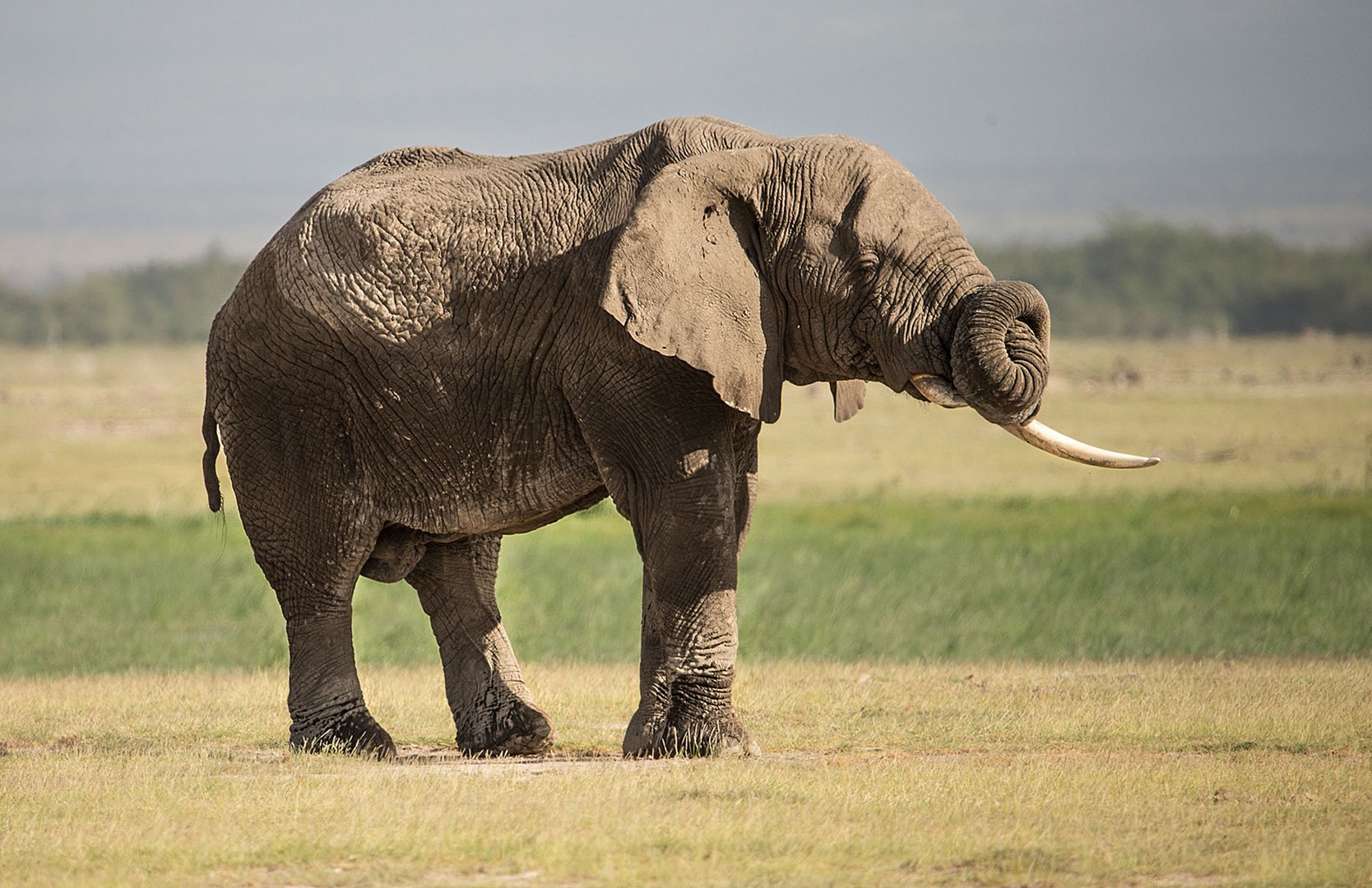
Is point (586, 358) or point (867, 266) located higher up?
point (867, 266)

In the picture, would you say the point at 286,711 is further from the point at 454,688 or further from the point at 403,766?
the point at 403,766

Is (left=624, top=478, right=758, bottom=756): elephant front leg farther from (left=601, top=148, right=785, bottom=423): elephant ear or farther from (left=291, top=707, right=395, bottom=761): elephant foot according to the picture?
(left=291, top=707, right=395, bottom=761): elephant foot

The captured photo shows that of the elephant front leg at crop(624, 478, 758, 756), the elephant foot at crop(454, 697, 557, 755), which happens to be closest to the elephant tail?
the elephant foot at crop(454, 697, 557, 755)

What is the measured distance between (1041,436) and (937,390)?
0.61 meters

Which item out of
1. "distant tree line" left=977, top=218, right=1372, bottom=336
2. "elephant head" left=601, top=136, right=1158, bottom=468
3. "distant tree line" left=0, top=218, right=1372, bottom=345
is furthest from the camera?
"distant tree line" left=977, top=218, right=1372, bottom=336

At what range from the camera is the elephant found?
10508mm

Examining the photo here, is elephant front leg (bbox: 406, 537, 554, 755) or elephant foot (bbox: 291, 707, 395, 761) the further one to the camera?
elephant front leg (bbox: 406, 537, 554, 755)

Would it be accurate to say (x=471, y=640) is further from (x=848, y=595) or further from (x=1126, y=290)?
(x=1126, y=290)

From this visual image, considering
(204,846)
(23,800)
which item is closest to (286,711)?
(23,800)

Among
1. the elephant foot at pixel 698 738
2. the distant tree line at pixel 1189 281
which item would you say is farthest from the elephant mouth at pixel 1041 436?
the distant tree line at pixel 1189 281

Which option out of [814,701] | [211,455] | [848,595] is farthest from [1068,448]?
[848,595]

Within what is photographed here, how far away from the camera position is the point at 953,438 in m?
47.0

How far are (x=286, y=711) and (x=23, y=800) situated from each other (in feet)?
12.5

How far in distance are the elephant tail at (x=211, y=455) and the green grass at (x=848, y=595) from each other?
5588 millimetres
